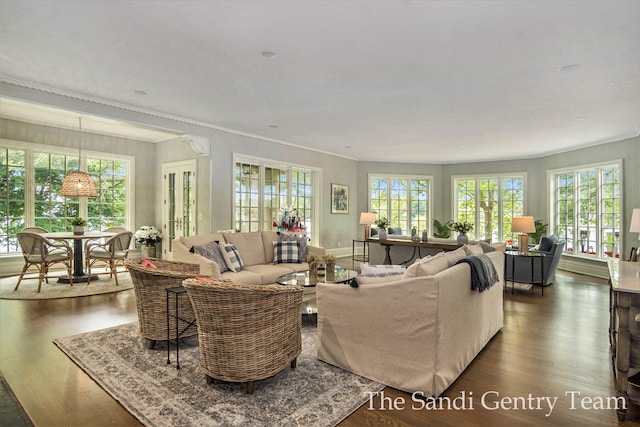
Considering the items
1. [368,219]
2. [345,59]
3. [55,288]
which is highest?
[345,59]

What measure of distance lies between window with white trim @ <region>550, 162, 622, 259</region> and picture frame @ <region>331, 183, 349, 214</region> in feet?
16.0

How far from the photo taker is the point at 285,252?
525 centimetres

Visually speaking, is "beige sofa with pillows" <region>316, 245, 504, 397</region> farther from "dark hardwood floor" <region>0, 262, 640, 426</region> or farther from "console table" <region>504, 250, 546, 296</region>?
"console table" <region>504, 250, 546, 296</region>

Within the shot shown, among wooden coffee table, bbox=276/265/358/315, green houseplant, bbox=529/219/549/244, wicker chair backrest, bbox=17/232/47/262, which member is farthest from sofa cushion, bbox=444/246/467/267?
green houseplant, bbox=529/219/549/244

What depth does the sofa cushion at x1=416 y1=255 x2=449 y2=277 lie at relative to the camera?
2502mm

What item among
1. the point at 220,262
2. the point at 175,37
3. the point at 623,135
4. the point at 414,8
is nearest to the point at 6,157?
the point at 220,262

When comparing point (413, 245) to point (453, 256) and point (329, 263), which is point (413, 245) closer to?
point (329, 263)

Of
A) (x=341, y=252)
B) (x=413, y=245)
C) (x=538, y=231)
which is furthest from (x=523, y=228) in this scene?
(x=341, y=252)

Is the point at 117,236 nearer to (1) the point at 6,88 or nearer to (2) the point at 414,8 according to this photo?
(1) the point at 6,88

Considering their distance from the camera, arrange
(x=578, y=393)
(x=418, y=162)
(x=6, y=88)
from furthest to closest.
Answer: (x=418, y=162) < (x=6, y=88) < (x=578, y=393)

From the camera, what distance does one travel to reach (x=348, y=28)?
2.88 metres

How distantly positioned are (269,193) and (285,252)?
2.67 m

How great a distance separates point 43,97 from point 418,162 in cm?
860

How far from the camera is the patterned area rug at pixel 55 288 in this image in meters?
4.94
